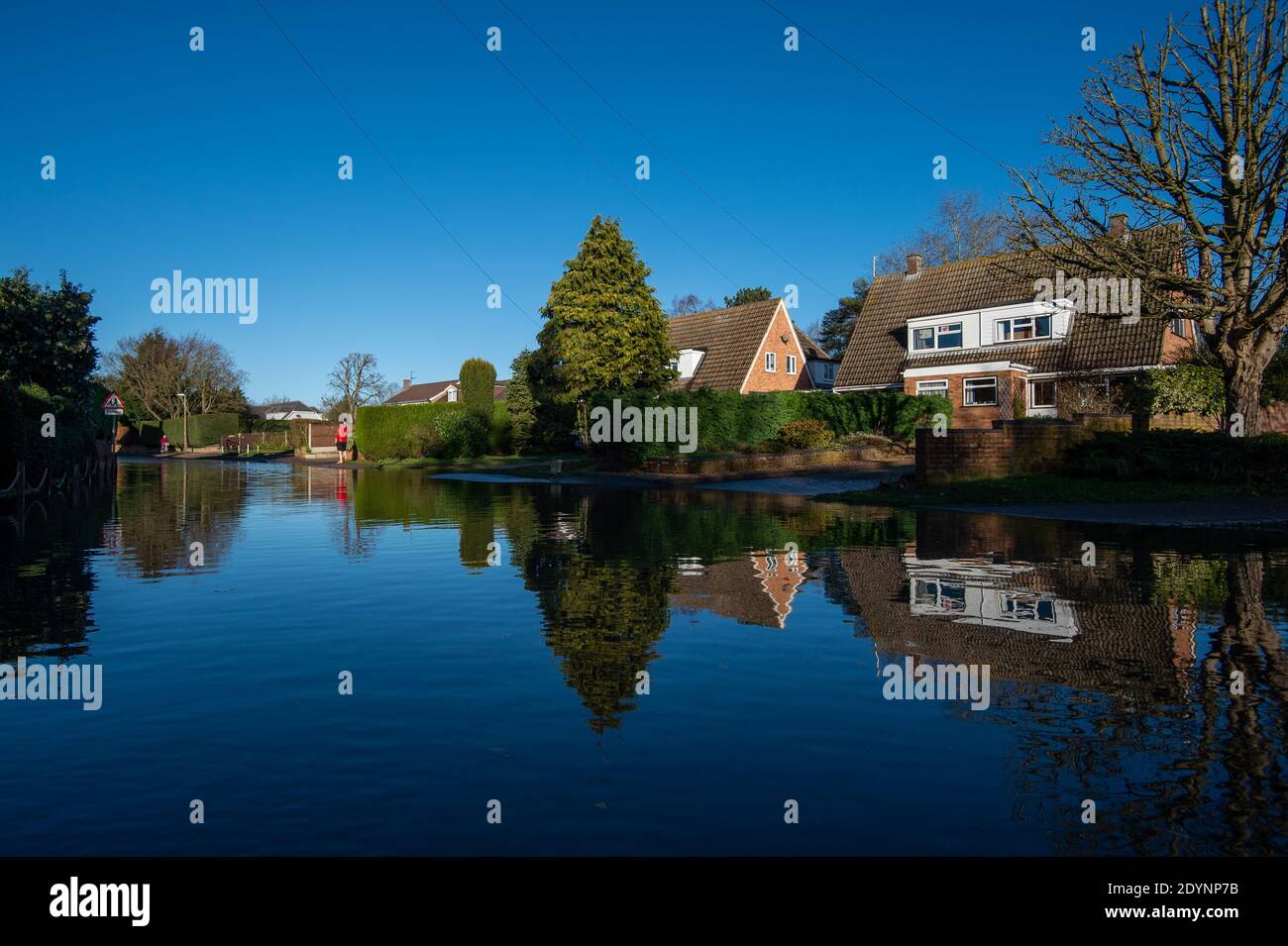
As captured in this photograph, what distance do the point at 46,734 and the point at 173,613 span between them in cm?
411

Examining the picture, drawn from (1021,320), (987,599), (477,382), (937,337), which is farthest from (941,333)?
(987,599)

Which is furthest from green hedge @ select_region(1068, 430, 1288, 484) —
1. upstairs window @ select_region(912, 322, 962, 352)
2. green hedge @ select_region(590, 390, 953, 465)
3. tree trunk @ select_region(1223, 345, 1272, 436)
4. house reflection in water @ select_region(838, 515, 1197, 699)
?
upstairs window @ select_region(912, 322, 962, 352)

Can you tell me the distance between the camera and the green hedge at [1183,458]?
2155 cm

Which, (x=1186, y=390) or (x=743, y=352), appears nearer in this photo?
(x=1186, y=390)

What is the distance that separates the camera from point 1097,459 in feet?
77.4

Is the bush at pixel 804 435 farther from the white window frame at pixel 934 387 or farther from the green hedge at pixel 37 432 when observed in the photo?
the green hedge at pixel 37 432

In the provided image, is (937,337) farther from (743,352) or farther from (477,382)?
(477,382)

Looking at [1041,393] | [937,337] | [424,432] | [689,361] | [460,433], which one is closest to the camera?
[1041,393]

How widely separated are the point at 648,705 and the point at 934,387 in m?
48.5

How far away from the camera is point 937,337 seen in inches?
2068

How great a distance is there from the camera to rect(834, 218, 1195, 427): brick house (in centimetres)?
4431

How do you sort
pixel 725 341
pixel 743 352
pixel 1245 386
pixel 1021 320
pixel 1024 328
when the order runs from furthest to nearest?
pixel 725 341, pixel 743 352, pixel 1021 320, pixel 1024 328, pixel 1245 386

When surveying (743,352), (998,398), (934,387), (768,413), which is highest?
(743,352)
